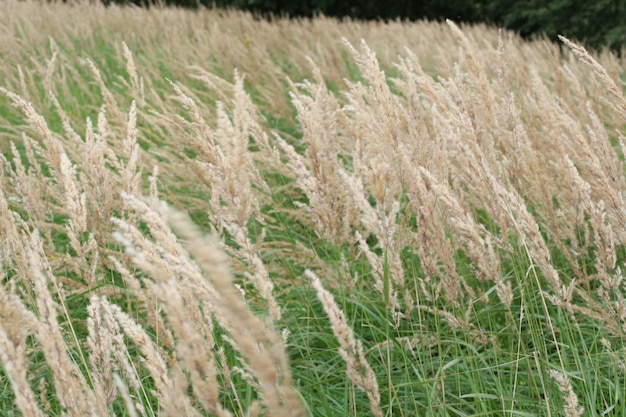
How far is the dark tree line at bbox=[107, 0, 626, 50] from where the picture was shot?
11690 mm

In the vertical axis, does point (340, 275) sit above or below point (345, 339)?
below

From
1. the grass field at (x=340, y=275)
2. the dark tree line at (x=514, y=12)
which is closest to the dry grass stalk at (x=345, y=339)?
the grass field at (x=340, y=275)

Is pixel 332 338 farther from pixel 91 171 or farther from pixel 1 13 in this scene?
pixel 1 13

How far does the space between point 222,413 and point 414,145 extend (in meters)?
1.30

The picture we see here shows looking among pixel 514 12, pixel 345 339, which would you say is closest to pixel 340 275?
pixel 345 339

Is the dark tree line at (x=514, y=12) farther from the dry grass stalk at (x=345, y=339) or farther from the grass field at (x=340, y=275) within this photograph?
the dry grass stalk at (x=345, y=339)

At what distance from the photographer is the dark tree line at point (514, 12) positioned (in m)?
11.7

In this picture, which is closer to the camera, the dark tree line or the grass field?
the grass field

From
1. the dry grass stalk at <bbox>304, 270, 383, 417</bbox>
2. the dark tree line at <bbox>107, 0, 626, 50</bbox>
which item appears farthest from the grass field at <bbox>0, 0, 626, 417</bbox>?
the dark tree line at <bbox>107, 0, 626, 50</bbox>

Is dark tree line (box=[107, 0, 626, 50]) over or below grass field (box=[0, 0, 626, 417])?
over

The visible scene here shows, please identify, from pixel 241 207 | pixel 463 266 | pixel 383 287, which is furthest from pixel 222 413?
pixel 463 266

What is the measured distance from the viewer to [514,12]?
1306 cm

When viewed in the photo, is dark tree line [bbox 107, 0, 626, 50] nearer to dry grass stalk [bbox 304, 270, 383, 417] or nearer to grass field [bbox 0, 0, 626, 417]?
grass field [bbox 0, 0, 626, 417]

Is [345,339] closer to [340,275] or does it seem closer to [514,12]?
[340,275]
